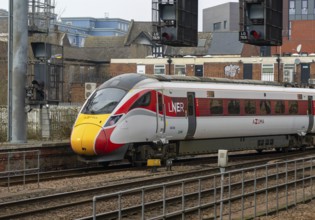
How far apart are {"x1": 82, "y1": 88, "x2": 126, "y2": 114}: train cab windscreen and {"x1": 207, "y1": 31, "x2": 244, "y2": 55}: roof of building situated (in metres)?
60.4

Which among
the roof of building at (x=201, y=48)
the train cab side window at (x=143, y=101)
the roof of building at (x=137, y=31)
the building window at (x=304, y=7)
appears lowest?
the train cab side window at (x=143, y=101)

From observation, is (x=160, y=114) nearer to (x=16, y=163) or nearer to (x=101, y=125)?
(x=101, y=125)

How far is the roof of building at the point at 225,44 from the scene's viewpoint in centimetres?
8069

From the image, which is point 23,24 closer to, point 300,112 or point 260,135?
point 260,135

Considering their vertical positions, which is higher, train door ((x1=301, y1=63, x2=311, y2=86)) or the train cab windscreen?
train door ((x1=301, y1=63, x2=311, y2=86))

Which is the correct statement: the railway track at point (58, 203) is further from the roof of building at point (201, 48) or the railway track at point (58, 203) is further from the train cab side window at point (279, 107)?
the roof of building at point (201, 48)

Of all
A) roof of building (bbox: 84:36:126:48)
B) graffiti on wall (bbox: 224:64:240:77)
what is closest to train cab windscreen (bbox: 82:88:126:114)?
graffiti on wall (bbox: 224:64:240:77)

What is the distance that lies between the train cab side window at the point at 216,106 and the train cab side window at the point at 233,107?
0.55 metres

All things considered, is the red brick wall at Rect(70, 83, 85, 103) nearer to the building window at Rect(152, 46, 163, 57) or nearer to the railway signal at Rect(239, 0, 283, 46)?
the building window at Rect(152, 46, 163, 57)

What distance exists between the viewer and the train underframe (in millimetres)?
21344

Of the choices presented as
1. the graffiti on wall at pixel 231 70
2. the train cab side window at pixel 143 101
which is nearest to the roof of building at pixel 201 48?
the graffiti on wall at pixel 231 70

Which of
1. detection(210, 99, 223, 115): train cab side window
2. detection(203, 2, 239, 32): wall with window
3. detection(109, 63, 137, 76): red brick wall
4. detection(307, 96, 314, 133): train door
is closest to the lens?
detection(210, 99, 223, 115): train cab side window

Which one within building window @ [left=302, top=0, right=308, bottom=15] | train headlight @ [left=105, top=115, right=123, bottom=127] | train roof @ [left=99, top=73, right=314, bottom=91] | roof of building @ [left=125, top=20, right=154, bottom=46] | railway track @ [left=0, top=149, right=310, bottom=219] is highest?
building window @ [left=302, top=0, right=308, bottom=15]

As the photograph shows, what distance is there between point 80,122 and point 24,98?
321 centimetres
